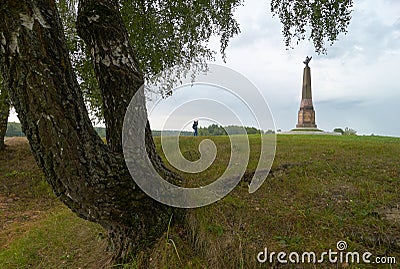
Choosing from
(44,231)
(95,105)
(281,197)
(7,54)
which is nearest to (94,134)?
(7,54)

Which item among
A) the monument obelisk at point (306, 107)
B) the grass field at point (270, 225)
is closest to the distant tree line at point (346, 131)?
the monument obelisk at point (306, 107)

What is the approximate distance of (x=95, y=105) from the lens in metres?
5.38

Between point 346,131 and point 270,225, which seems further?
point 346,131

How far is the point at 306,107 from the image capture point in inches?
648

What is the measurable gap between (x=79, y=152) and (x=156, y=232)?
0.96m

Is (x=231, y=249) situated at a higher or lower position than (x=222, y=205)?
lower


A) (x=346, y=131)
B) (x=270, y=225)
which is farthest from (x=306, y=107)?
(x=270, y=225)

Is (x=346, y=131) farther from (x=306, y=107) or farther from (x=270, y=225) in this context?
(x=270, y=225)

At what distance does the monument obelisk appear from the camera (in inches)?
645

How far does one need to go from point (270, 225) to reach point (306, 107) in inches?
611

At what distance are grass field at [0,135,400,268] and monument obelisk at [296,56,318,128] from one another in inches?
496

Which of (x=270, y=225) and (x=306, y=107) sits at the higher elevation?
(x=306, y=107)

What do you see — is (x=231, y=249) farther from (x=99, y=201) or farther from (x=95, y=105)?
(x=95, y=105)

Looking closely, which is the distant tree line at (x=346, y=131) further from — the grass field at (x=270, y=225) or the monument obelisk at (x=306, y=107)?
the grass field at (x=270, y=225)
